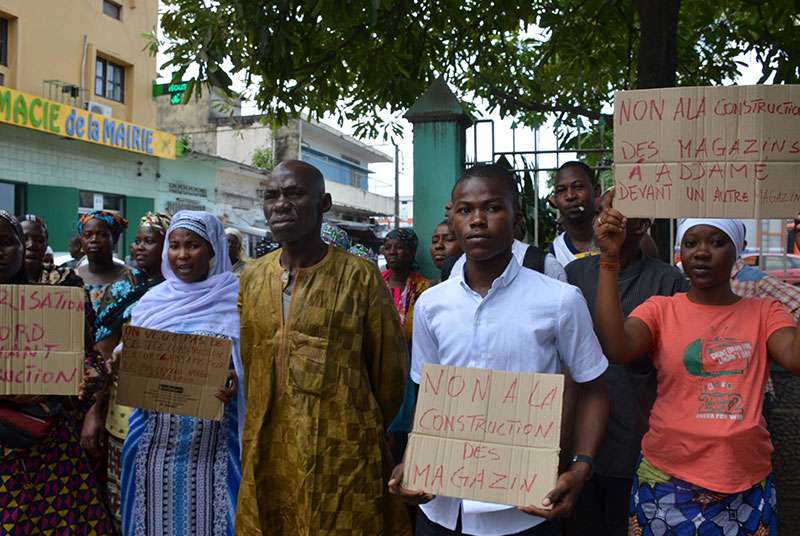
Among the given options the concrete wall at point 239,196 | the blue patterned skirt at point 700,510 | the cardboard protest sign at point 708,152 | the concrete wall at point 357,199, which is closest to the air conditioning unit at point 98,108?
the concrete wall at point 239,196

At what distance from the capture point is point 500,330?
201 centimetres

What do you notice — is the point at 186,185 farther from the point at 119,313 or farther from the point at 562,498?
the point at 562,498

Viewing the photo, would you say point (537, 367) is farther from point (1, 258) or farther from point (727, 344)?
point (1, 258)

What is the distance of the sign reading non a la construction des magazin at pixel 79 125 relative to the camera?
14.6 m

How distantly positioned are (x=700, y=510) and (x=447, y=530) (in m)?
0.83

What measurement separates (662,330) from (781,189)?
22.6 inches

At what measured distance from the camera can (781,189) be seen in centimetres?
213

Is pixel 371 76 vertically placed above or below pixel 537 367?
above

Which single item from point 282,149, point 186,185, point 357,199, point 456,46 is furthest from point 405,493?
point 357,199

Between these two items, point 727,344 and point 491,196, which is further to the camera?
point 727,344

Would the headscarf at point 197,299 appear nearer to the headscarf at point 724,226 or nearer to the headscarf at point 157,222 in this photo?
the headscarf at point 157,222

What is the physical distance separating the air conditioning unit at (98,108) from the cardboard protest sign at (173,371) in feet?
54.3

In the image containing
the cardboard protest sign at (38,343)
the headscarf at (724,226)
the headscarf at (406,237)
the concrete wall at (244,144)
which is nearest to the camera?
the headscarf at (724,226)

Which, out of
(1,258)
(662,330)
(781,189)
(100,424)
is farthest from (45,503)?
(781,189)
